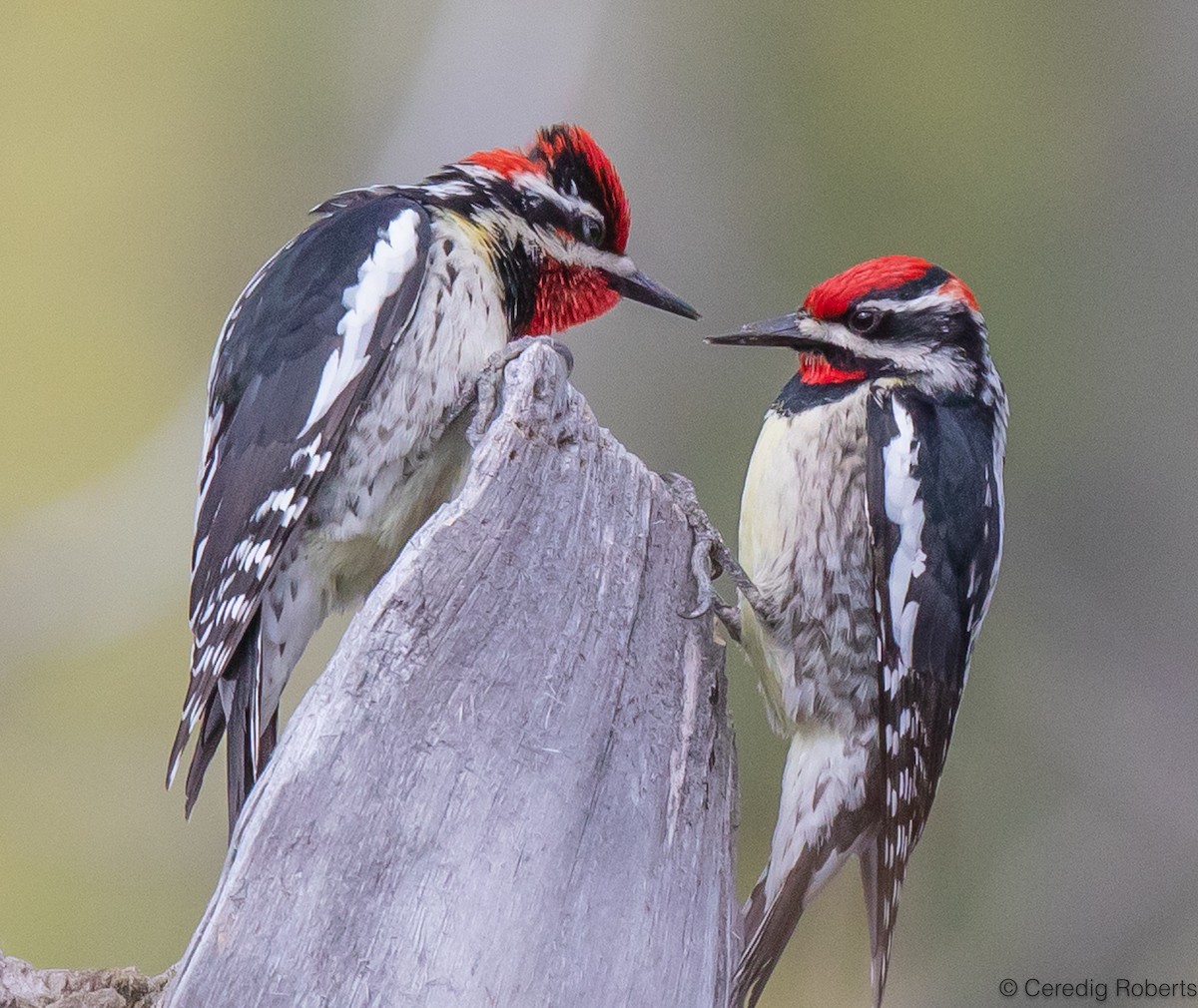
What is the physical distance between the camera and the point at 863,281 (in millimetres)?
2273

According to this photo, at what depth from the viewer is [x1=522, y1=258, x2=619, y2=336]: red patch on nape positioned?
7.55ft

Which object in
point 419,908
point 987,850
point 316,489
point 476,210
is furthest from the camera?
point 987,850

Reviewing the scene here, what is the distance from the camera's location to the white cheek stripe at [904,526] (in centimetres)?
216

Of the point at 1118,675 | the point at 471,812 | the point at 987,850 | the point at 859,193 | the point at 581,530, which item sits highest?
the point at 859,193

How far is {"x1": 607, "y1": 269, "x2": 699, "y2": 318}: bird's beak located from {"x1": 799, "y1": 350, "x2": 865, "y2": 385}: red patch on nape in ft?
0.72

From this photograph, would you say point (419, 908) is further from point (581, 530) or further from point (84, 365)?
point (84, 365)

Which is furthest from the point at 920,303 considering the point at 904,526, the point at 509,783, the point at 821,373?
the point at 509,783

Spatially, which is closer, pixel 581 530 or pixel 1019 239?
pixel 581 530

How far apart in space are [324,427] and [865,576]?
36.0 inches

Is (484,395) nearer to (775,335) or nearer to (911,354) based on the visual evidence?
(775,335)

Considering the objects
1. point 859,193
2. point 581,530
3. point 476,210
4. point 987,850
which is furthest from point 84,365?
point 987,850

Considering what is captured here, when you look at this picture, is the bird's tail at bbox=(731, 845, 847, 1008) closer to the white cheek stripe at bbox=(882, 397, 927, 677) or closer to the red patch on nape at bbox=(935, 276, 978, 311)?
the white cheek stripe at bbox=(882, 397, 927, 677)

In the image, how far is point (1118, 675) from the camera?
11.3 ft

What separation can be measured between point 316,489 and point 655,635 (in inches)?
23.5
